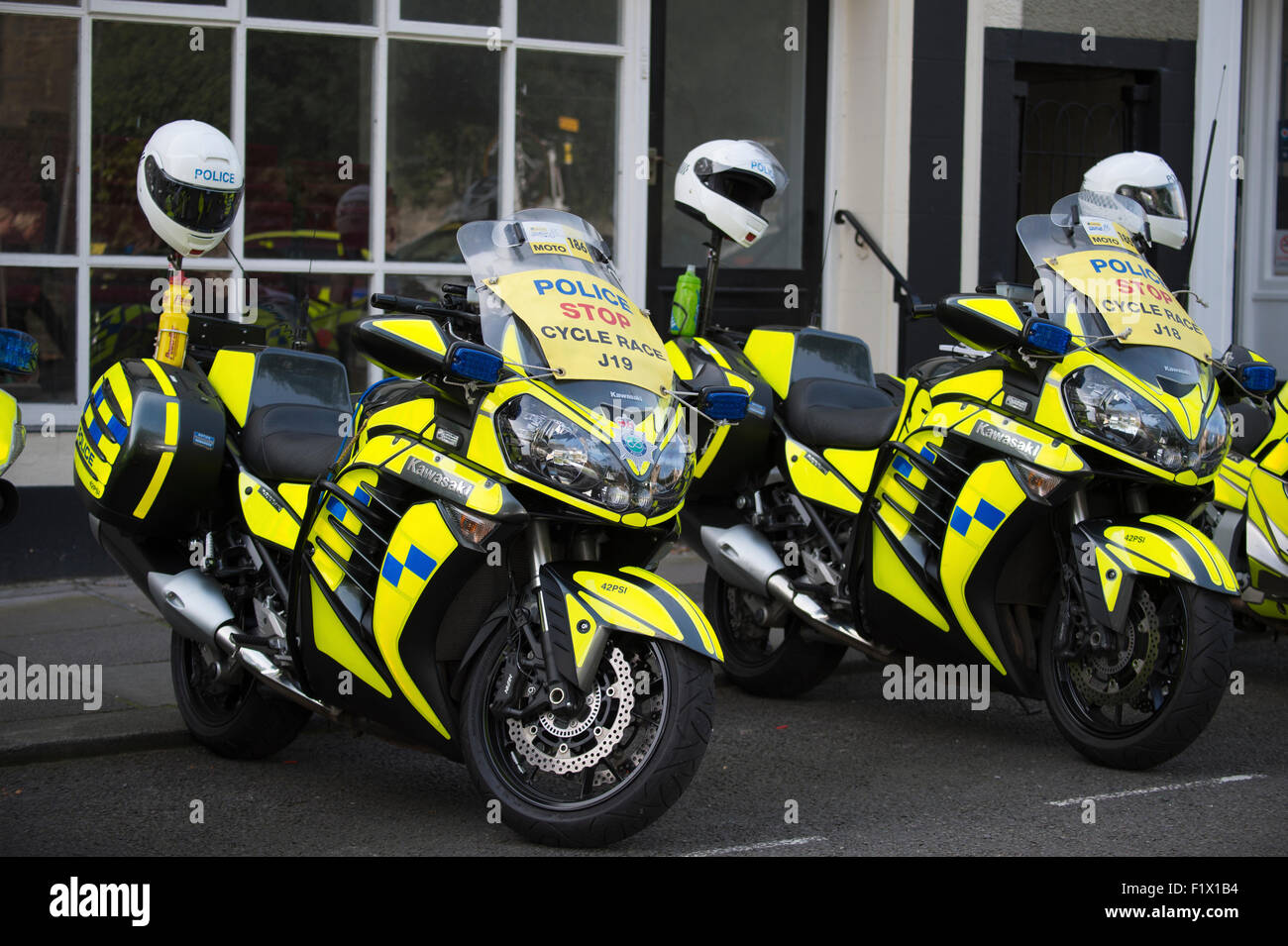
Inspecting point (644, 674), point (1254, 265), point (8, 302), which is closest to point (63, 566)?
point (8, 302)

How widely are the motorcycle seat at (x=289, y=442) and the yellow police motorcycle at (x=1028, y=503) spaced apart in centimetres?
159

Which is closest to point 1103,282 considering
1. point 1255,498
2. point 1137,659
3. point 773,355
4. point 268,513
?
point 1137,659

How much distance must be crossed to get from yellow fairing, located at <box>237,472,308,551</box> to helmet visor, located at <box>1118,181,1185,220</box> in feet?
10.5

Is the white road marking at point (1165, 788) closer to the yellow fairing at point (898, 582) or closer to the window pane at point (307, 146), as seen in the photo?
the yellow fairing at point (898, 582)

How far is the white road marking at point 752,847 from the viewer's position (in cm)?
456

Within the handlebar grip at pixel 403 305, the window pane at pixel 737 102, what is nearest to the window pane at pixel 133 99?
the window pane at pixel 737 102

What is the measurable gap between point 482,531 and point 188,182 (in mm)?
1814

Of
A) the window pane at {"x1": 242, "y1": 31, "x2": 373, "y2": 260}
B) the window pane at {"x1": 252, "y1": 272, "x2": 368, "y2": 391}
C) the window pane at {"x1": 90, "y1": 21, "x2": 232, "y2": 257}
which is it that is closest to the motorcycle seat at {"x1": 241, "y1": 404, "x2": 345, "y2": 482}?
the window pane at {"x1": 252, "y1": 272, "x2": 368, "y2": 391}

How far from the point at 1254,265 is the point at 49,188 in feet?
26.7

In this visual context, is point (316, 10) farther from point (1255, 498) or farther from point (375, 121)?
point (1255, 498)

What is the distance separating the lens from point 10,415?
16.0 feet

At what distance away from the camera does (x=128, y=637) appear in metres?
7.23

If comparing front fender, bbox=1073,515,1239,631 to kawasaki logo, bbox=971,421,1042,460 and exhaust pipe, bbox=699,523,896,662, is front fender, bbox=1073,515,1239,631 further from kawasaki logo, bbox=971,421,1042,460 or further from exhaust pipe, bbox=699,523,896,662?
exhaust pipe, bbox=699,523,896,662

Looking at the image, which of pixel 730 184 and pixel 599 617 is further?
pixel 730 184
